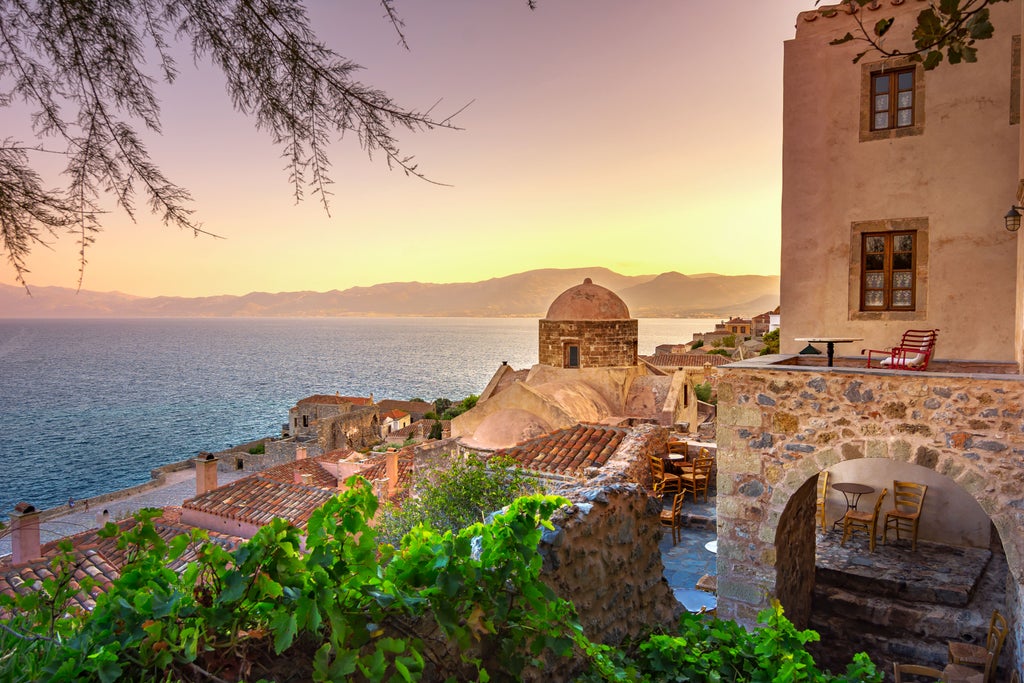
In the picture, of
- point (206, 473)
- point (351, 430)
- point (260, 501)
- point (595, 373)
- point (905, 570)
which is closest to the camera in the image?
point (905, 570)

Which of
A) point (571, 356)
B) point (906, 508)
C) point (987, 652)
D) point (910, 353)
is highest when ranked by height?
point (910, 353)

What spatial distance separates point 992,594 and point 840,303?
15.9 feet

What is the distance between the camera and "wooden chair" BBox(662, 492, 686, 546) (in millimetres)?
10845

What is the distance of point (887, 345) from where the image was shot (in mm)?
9867

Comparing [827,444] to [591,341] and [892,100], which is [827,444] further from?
[591,341]

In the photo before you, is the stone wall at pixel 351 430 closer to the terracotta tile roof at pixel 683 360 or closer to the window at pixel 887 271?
the terracotta tile roof at pixel 683 360

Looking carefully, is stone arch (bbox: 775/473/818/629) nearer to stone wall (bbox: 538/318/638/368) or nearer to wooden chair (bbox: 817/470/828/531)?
wooden chair (bbox: 817/470/828/531)

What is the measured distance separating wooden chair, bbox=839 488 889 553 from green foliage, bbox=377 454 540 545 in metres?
5.34

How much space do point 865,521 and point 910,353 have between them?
2.80 meters

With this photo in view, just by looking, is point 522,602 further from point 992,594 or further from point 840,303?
point 840,303

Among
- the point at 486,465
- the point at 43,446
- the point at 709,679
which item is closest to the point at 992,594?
the point at 709,679

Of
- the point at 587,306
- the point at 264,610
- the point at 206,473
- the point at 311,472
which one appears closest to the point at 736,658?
the point at 264,610

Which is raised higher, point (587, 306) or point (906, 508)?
point (587, 306)

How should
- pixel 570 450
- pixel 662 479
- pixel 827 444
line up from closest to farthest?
pixel 827 444 → pixel 570 450 → pixel 662 479
